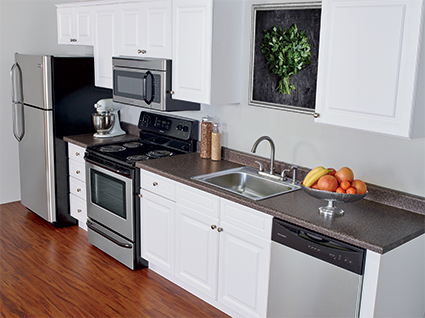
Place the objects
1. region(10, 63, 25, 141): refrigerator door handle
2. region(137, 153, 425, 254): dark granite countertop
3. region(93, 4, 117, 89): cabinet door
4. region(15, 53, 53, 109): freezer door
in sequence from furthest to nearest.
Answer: region(10, 63, 25, 141): refrigerator door handle, region(15, 53, 53, 109): freezer door, region(93, 4, 117, 89): cabinet door, region(137, 153, 425, 254): dark granite countertop

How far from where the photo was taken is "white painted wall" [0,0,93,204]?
482 cm

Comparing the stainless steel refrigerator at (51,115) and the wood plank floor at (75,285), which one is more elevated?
the stainless steel refrigerator at (51,115)

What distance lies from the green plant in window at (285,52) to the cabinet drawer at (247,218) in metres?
0.85

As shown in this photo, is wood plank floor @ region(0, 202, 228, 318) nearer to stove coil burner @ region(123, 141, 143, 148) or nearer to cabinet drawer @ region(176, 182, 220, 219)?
cabinet drawer @ region(176, 182, 220, 219)

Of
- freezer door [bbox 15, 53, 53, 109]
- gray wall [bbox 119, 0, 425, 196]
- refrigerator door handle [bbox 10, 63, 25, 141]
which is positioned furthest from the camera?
refrigerator door handle [bbox 10, 63, 25, 141]

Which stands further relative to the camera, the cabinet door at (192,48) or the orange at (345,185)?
the cabinet door at (192,48)

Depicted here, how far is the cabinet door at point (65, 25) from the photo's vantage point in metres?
4.30

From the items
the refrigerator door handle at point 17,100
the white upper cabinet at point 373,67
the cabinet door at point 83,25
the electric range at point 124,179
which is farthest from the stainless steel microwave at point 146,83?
the white upper cabinet at point 373,67

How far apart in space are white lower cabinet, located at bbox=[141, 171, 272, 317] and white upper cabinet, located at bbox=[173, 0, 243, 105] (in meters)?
0.69

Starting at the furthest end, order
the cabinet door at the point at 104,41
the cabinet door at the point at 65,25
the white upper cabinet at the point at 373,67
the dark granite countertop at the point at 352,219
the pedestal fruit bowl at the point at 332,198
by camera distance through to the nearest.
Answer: the cabinet door at the point at 65,25 < the cabinet door at the point at 104,41 < the pedestal fruit bowl at the point at 332,198 < the dark granite countertop at the point at 352,219 < the white upper cabinet at the point at 373,67

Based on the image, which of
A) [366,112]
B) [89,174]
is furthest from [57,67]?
[366,112]

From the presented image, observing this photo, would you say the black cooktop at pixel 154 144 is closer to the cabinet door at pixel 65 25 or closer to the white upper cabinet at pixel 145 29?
the white upper cabinet at pixel 145 29

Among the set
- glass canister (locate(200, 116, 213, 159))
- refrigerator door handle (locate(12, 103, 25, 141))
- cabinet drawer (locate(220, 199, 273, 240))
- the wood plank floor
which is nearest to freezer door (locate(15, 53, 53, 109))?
refrigerator door handle (locate(12, 103, 25, 141))

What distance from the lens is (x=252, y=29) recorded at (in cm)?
310
